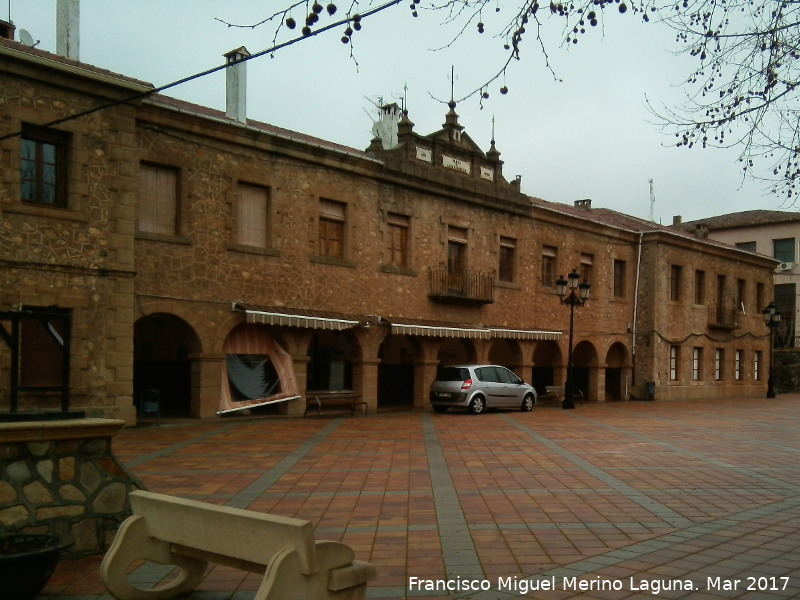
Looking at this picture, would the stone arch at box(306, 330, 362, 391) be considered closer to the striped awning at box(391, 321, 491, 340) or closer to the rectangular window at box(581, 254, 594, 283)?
the striped awning at box(391, 321, 491, 340)

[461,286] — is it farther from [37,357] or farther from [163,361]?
[37,357]

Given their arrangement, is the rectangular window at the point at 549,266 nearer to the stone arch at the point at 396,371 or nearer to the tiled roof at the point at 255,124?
the stone arch at the point at 396,371

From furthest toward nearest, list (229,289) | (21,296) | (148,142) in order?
(229,289), (148,142), (21,296)

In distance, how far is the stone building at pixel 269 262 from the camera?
49.3ft

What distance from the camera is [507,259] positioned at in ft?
88.7

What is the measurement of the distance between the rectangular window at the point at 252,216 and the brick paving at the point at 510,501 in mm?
4702

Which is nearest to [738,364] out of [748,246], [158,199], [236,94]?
[748,246]

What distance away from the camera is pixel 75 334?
1534 cm

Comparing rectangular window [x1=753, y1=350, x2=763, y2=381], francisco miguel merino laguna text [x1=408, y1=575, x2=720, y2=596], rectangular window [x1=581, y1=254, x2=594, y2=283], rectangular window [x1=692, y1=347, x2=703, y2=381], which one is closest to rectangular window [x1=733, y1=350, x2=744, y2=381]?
rectangular window [x1=753, y1=350, x2=763, y2=381]

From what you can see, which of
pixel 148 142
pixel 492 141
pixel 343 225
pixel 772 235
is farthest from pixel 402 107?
pixel 772 235

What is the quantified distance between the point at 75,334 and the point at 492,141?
15840 millimetres

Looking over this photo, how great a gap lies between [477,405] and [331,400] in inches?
173

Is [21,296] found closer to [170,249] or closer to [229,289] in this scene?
[170,249]

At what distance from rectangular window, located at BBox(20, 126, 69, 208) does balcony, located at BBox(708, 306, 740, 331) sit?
→ 29.5 m
